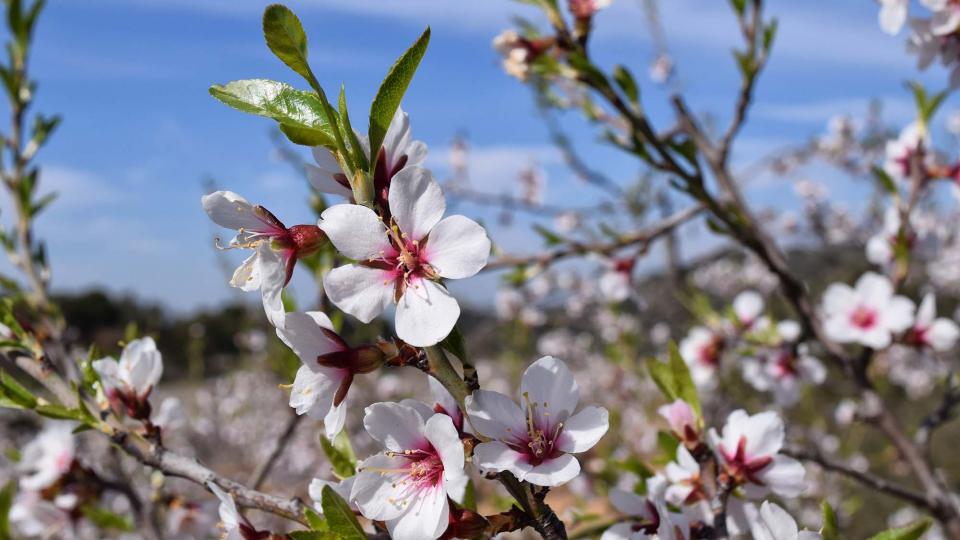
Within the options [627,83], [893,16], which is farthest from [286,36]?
[893,16]

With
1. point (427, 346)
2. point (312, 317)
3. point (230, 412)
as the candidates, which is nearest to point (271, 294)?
point (312, 317)

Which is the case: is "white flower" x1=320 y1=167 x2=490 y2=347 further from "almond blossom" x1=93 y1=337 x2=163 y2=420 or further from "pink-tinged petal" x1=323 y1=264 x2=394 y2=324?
"almond blossom" x1=93 y1=337 x2=163 y2=420

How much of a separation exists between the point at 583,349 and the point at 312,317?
10.9 m

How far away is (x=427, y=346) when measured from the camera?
795 millimetres

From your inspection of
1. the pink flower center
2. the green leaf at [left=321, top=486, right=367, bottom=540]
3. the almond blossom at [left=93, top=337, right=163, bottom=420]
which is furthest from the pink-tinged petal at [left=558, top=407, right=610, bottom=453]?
the pink flower center

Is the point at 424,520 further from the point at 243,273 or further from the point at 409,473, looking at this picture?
the point at 243,273

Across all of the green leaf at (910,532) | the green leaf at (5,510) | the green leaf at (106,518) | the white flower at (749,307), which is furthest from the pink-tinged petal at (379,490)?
the white flower at (749,307)

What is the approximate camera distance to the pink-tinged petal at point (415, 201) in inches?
32.1

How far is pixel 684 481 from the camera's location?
1.12 meters

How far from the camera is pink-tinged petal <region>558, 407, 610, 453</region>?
2.83ft

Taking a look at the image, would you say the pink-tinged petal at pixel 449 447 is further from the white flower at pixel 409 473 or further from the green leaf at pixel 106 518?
the green leaf at pixel 106 518

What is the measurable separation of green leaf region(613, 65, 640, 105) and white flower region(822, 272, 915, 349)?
816mm

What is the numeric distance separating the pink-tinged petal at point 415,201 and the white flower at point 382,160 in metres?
0.06

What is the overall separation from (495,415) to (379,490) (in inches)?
6.3
